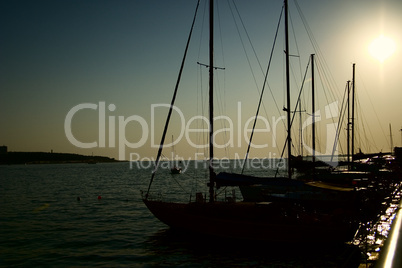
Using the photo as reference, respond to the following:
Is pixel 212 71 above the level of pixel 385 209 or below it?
above

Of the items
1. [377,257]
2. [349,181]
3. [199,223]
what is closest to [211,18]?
[199,223]

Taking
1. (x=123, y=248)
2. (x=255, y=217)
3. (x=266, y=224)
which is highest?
(x=255, y=217)

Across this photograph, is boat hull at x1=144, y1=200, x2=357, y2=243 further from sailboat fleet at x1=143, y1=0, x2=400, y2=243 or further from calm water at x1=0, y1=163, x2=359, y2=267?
calm water at x1=0, y1=163, x2=359, y2=267

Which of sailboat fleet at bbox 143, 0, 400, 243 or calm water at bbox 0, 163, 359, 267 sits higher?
sailboat fleet at bbox 143, 0, 400, 243

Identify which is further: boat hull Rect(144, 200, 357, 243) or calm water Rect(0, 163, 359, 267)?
boat hull Rect(144, 200, 357, 243)

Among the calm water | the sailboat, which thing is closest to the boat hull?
the sailboat

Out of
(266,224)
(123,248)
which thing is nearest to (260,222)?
(266,224)

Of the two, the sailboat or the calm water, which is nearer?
the calm water

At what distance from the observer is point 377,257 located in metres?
12.6

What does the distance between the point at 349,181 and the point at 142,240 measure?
809 inches

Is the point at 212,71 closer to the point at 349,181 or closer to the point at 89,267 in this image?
the point at 89,267

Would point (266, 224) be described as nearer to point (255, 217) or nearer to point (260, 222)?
point (260, 222)

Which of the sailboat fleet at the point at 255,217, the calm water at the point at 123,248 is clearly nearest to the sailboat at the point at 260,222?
the sailboat fleet at the point at 255,217

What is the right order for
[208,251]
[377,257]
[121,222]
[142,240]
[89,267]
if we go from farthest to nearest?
[121,222]
[142,240]
[208,251]
[89,267]
[377,257]
